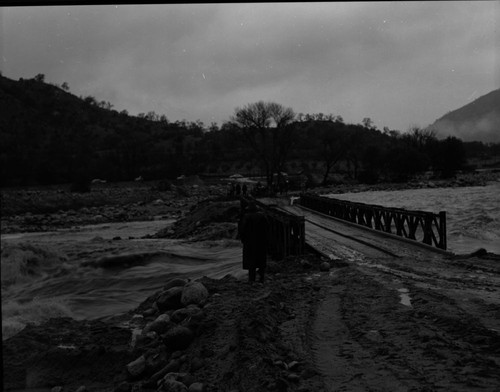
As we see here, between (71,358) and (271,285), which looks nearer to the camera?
(71,358)

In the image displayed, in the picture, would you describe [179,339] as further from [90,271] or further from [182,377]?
[90,271]

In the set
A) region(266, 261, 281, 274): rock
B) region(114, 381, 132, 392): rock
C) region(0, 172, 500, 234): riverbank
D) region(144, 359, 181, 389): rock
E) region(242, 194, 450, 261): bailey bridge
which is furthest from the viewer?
region(0, 172, 500, 234): riverbank

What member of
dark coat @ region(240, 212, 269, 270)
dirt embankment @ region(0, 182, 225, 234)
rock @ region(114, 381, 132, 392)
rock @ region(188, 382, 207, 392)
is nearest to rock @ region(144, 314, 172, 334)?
rock @ region(114, 381, 132, 392)

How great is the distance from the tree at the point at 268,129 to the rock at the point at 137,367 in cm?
4165

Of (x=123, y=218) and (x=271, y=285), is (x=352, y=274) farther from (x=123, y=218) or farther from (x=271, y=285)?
(x=123, y=218)

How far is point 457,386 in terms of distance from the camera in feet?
13.4

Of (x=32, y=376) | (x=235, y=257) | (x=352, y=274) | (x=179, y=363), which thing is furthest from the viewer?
(x=235, y=257)

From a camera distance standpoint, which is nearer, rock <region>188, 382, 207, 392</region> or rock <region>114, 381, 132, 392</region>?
rock <region>188, 382, 207, 392</region>

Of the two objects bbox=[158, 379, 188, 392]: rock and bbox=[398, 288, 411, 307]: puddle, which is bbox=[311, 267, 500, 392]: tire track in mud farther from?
bbox=[158, 379, 188, 392]: rock

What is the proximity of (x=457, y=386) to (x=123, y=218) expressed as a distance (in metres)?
34.8

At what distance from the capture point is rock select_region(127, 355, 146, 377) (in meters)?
5.41

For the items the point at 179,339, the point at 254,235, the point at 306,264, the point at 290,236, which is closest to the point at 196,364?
the point at 179,339

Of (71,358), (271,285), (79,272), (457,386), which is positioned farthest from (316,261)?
(457,386)

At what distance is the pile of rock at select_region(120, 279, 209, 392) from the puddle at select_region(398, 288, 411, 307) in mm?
3006
